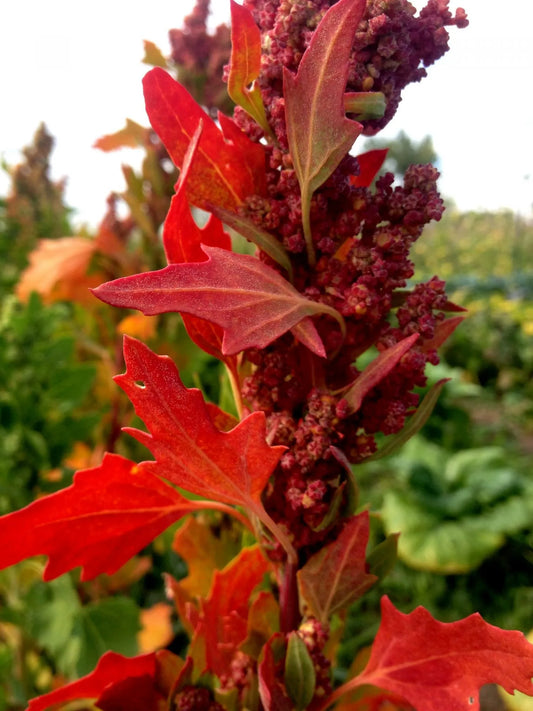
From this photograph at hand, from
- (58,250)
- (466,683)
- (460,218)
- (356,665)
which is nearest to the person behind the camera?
(466,683)

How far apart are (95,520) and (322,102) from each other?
34 cm

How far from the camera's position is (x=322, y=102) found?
0.37 m

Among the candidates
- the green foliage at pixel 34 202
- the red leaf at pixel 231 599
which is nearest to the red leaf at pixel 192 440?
the red leaf at pixel 231 599

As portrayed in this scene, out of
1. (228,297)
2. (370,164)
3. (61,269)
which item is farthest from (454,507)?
(228,297)

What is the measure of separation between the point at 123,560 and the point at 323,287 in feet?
0.91

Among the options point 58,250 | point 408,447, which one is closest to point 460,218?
point 408,447

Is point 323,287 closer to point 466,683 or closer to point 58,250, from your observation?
point 466,683

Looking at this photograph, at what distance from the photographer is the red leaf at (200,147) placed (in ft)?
1.37

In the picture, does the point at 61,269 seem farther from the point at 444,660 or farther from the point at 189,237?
the point at 444,660

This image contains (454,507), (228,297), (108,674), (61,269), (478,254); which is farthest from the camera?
(478,254)

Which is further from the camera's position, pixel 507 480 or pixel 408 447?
pixel 408 447

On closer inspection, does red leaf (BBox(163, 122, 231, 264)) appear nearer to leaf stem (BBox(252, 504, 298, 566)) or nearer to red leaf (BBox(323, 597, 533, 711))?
leaf stem (BBox(252, 504, 298, 566))

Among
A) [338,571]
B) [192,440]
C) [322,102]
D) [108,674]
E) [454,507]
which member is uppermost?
[322,102]

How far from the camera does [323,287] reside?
43cm
